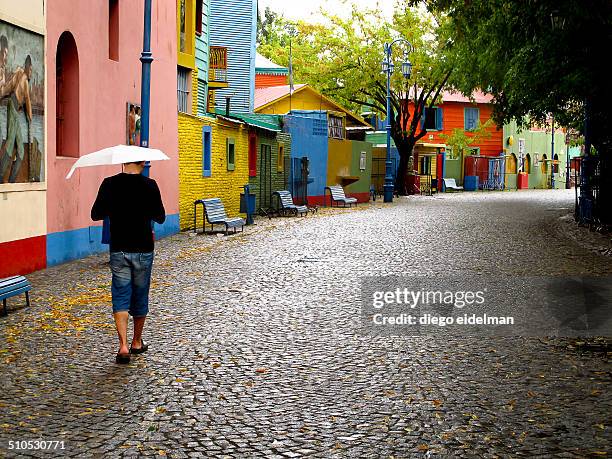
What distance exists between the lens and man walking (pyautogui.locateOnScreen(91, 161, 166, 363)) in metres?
8.24

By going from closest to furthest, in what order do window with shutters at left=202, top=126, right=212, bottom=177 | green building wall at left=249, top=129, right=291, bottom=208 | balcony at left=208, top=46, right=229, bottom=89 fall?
1. window with shutters at left=202, top=126, right=212, bottom=177
2. green building wall at left=249, top=129, right=291, bottom=208
3. balcony at left=208, top=46, right=229, bottom=89

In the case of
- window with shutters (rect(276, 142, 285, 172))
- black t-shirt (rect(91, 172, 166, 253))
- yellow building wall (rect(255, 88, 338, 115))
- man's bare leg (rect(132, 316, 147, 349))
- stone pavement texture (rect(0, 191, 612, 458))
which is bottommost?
stone pavement texture (rect(0, 191, 612, 458))

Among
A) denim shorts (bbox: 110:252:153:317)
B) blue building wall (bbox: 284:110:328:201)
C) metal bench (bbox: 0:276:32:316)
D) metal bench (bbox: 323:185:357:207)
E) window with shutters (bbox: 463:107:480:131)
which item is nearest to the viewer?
denim shorts (bbox: 110:252:153:317)

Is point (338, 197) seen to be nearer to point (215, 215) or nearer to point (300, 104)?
point (300, 104)

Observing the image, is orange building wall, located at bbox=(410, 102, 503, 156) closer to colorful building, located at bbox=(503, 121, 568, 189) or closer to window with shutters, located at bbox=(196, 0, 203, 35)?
colorful building, located at bbox=(503, 121, 568, 189)

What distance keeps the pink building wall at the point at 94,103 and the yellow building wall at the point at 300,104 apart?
83.8ft

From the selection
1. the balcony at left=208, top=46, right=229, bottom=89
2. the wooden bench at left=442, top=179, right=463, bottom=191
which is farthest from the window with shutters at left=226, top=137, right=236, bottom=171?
the wooden bench at left=442, top=179, right=463, bottom=191

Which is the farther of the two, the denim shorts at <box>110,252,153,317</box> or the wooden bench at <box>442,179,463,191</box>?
the wooden bench at <box>442,179,463,191</box>

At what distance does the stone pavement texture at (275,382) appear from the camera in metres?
5.79

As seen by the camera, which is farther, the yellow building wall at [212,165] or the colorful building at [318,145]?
the colorful building at [318,145]

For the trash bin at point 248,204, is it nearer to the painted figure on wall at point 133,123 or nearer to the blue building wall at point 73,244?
the painted figure on wall at point 133,123

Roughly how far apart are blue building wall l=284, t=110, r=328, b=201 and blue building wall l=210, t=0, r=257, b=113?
2.48 meters

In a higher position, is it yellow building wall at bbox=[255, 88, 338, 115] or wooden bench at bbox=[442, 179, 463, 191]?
yellow building wall at bbox=[255, 88, 338, 115]

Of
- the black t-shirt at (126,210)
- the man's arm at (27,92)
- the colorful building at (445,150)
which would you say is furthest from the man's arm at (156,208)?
the colorful building at (445,150)
